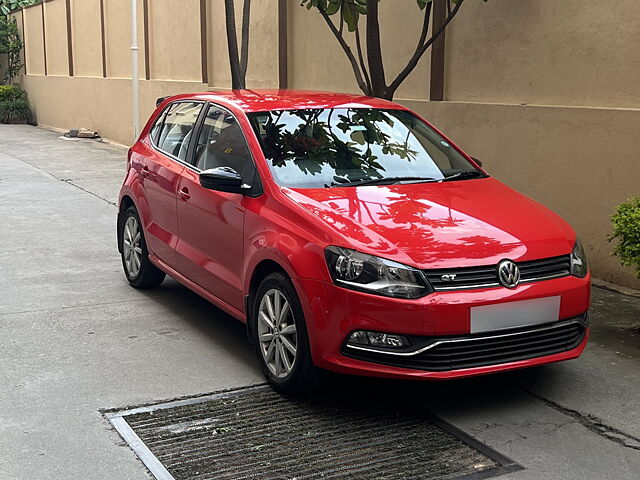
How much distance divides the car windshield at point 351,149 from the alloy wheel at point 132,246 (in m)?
1.95

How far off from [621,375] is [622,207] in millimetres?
1220

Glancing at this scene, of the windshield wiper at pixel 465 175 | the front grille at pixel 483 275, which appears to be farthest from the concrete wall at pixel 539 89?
the front grille at pixel 483 275

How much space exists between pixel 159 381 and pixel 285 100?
216 centimetres

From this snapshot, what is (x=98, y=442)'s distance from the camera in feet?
14.9

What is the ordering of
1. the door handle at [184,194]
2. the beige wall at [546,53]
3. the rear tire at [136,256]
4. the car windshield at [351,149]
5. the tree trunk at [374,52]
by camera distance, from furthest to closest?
the tree trunk at [374,52]
the beige wall at [546,53]
the rear tire at [136,256]
the door handle at [184,194]
the car windshield at [351,149]

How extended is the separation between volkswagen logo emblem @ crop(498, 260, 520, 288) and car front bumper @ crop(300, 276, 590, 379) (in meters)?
0.04

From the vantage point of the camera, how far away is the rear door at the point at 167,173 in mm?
6684

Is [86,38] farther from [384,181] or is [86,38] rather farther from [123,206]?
[384,181]

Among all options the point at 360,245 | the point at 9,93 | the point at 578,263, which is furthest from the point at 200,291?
the point at 9,93

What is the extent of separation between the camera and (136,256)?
757 cm

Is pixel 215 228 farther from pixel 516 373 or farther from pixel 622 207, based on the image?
pixel 622 207

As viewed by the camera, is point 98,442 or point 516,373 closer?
point 98,442

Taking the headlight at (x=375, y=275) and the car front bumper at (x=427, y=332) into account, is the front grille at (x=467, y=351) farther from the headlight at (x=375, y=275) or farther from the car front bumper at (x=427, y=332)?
the headlight at (x=375, y=275)

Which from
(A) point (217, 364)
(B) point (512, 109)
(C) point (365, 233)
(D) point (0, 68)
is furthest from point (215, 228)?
(D) point (0, 68)
